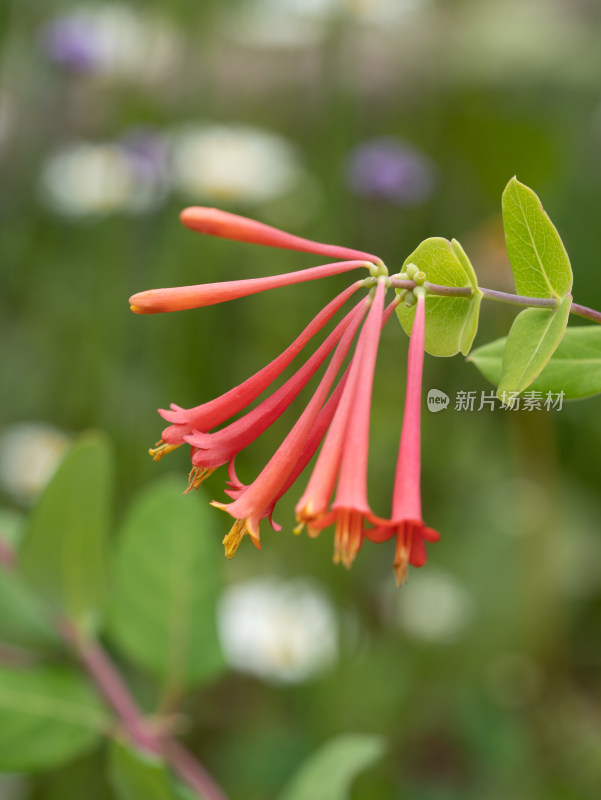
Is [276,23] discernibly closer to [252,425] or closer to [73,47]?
[73,47]

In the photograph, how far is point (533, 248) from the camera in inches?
19.5

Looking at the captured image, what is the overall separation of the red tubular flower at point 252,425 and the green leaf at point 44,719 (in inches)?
12.4

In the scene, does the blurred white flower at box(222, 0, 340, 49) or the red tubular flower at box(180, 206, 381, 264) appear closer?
the red tubular flower at box(180, 206, 381, 264)

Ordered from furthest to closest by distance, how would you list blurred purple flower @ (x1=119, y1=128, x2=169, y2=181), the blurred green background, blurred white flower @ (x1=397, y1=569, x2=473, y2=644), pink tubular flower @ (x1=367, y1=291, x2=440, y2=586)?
1. blurred purple flower @ (x1=119, y1=128, x2=169, y2=181)
2. blurred white flower @ (x1=397, y1=569, x2=473, y2=644)
3. the blurred green background
4. pink tubular flower @ (x1=367, y1=291, x2=440, y2=586)

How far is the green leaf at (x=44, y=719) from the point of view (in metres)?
0.69

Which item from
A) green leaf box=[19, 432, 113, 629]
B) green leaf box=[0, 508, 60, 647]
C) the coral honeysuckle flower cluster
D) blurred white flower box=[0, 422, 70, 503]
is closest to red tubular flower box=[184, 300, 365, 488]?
the coral honeysuckle flower cluster

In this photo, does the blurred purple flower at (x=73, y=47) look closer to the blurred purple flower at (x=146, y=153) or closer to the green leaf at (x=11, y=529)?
the blurred purple flower at (x=146, y=153)

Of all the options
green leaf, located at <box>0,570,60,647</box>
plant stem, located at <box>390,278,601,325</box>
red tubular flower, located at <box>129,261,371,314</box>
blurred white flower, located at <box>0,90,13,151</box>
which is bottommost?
green leaf, located at <box>0,570,60,647</box>

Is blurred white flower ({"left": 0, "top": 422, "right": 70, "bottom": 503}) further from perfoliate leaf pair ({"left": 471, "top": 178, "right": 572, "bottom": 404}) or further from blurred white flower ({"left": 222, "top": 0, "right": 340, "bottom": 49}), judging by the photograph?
perfoliate leaf pair ({"left": 471, "top": 178, "right": 572, "bottom": 404})

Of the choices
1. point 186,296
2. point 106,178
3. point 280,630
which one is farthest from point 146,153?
point 186,296

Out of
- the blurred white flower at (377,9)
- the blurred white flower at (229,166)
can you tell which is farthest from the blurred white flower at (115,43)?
the blurred white flower at (377,9)

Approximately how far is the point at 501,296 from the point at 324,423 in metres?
0.13

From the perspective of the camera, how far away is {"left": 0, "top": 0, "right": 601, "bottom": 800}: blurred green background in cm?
151

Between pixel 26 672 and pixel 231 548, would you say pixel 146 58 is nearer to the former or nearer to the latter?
pixel 26 672
